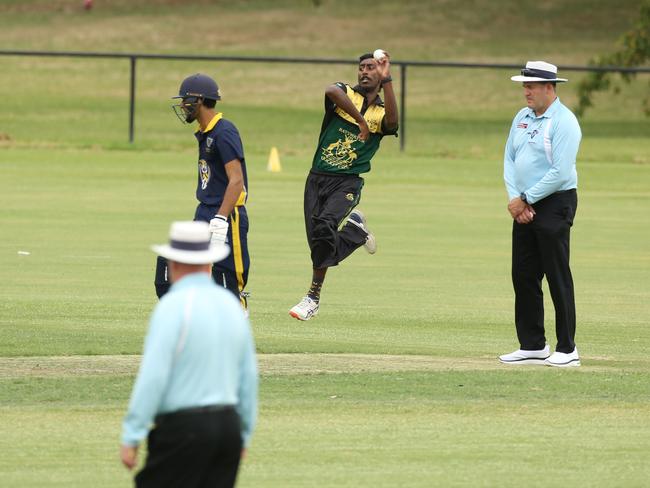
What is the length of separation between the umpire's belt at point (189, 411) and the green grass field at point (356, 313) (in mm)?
2204

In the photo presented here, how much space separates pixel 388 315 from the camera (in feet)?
47.2

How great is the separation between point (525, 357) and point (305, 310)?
2.44 meters

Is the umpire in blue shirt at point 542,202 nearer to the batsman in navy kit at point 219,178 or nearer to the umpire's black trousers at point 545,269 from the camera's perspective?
the umpire's black trousers at point 545,269

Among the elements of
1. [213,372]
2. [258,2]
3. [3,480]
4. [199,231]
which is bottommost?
[3,480]

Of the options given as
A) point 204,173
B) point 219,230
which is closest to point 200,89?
point 204,173

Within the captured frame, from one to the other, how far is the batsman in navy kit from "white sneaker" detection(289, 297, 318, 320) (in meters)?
1.91

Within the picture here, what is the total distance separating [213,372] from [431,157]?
2779cm

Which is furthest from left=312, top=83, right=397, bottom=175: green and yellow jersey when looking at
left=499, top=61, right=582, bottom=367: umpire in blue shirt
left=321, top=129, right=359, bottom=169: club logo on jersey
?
left=499, top=61, right=582, bottom=367: umpire in blue shirt

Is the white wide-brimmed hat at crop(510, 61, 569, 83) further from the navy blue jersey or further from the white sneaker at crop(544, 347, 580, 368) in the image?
the navy blue jersey

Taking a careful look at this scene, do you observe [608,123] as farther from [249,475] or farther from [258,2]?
[249,475]

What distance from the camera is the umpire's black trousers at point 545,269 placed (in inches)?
449

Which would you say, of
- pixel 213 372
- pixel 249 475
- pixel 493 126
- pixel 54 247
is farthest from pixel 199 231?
pixel 493 126

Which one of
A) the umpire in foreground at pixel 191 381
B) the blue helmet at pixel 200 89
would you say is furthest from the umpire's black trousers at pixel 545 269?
the umpire in foreground at pixel 191 381

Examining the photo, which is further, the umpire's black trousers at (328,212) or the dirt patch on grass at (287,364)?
the umpire's black trousers at (328,212)
